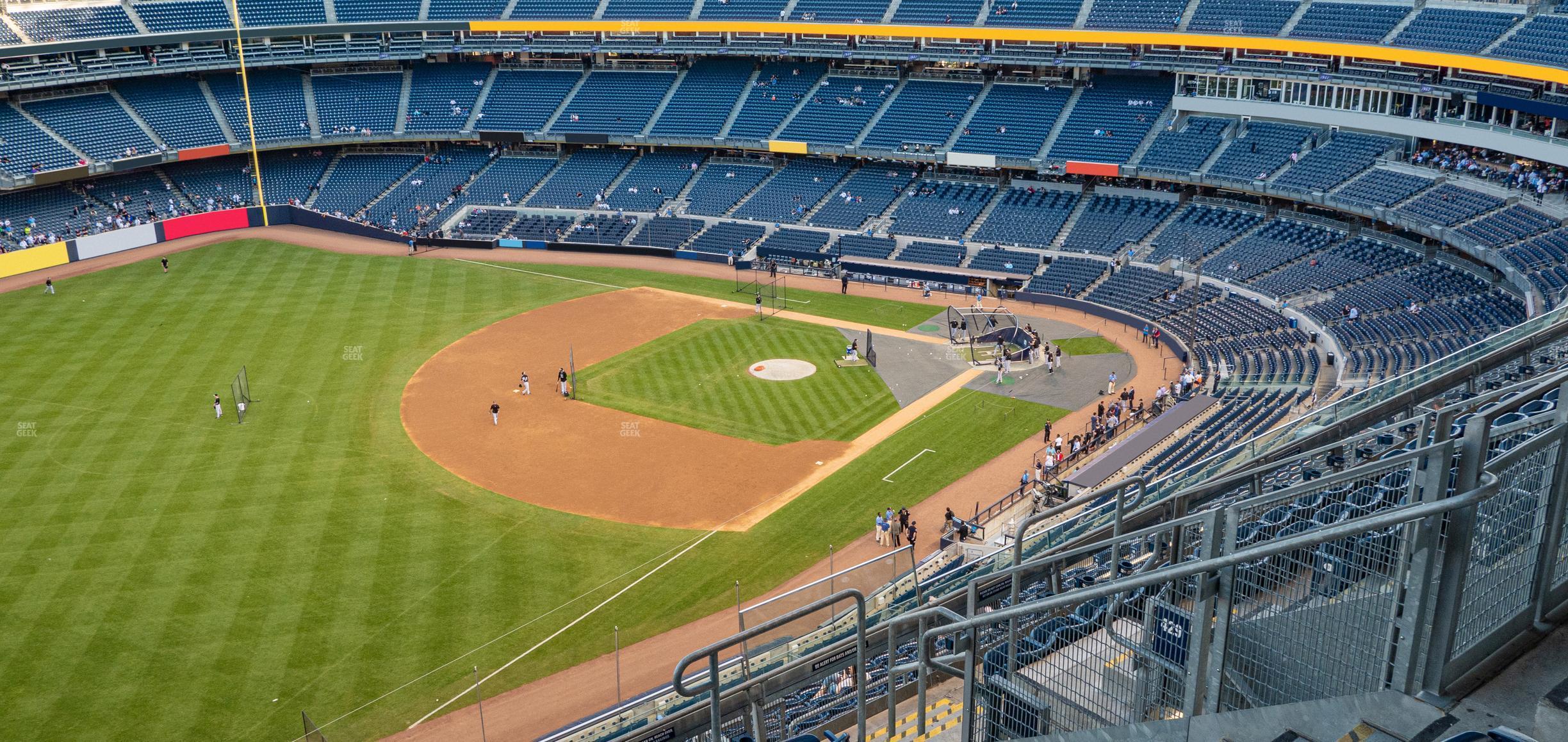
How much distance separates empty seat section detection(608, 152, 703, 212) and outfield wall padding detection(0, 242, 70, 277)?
29123 mm

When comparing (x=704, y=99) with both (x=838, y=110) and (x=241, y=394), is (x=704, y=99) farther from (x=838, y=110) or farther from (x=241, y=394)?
(x=241, y=394)

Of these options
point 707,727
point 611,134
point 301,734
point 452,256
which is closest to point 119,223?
point 452,256

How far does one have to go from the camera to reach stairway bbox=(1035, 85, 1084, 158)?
204ft

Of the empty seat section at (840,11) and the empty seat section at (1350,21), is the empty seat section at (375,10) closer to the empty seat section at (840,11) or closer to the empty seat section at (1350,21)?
the empty seat section at (840,11)

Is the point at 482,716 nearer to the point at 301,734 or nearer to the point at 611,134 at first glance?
the point at 301,734

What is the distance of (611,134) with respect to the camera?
71.8 m

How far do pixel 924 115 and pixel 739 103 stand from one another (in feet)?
39.3

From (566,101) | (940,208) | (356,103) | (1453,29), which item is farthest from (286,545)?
(1453,29)

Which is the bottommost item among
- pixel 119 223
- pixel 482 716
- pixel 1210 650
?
pixel 482 716

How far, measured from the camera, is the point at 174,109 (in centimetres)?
6956

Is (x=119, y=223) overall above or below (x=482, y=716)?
above

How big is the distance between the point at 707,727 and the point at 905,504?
1992cm

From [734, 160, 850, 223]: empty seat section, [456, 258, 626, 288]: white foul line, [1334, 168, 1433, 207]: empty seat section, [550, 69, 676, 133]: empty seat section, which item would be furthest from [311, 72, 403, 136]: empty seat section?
[1334, 168, 1433, 207]: empty seat section

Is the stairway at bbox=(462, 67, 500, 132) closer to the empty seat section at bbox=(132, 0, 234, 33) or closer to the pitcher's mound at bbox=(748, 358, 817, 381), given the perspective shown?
the empty seat section at bbox=(132, 0, 234, 33)
